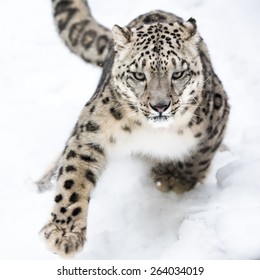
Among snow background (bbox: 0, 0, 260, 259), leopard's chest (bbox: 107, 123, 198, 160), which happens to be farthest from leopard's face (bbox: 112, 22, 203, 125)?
snow background (bbox: 0, 0, 260, 259)

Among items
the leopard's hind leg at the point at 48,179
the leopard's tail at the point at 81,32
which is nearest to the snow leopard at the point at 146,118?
the leopard's tail at the point at 81,32

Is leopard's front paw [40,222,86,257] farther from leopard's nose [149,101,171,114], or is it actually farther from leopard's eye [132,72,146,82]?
leopard's eye [132,72,146,82]

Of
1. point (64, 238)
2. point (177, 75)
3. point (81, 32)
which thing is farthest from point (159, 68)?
point (81, 32)

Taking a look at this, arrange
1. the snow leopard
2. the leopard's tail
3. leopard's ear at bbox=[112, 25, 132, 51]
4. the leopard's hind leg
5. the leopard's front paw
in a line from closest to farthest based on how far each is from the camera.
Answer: the leopard's front paw, the snow leopard, leopard's ear at bbox=[112, 25, 132, 51], the leopard's hind leg, the leopard's tail

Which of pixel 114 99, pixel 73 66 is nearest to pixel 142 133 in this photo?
pixel 114 99

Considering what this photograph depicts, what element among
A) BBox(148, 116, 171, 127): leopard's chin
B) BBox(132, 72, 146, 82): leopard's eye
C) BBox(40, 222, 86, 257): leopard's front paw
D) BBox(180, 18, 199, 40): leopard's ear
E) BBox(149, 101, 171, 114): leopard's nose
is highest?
BBox(180, 18, 199, 40): leopard's ear

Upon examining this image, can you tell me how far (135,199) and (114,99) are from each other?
3.16 feet

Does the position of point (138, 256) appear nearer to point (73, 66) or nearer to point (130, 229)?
point (130, 229)

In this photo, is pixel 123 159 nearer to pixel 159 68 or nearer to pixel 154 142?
pixel 154 142

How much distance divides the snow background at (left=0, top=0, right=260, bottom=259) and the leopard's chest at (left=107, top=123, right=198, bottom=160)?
418 mm

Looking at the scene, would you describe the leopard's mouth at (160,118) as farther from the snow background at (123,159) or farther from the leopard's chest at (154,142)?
the snow background at (123,159)

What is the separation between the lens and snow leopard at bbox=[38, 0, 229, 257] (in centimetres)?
464

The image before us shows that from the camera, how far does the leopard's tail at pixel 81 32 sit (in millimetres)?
5984

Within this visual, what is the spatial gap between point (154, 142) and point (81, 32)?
1.28m
